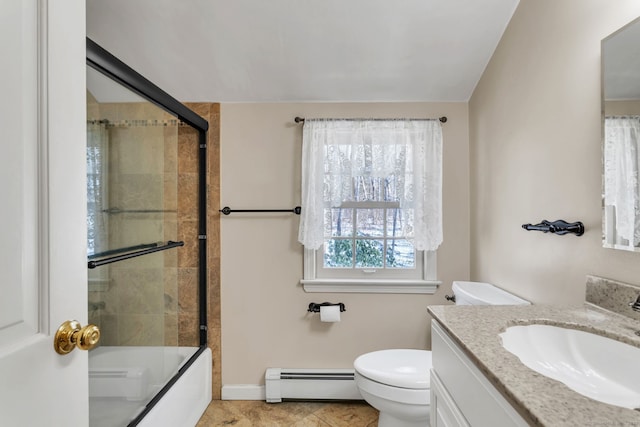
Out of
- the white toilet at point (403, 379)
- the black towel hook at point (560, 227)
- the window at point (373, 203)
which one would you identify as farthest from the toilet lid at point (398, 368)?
the black towel hook at point (560, 227)

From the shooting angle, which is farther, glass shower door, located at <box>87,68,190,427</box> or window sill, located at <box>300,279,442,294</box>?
window sill, located at <box>300,279,442,294</box>

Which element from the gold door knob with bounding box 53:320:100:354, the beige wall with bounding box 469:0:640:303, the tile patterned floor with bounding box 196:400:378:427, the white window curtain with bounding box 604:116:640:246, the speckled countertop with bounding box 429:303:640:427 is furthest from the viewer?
the tile patterned floor with bounding box 196:400:378:427

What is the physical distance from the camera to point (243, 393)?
211 centimetres

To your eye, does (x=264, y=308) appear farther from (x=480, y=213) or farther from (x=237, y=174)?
(x=480, y=213)

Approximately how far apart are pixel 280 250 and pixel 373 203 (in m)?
0.67

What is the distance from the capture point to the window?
6.69ft

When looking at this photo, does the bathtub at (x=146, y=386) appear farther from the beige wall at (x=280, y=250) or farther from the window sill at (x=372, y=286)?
the window sill at (x=372, y=286)

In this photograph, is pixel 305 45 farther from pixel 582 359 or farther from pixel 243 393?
pixel 243 393

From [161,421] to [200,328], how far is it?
0.65 m

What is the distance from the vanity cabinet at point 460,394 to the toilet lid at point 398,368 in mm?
390

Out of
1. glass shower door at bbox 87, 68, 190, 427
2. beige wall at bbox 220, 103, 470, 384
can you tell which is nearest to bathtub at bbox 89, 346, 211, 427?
glass shower door at bbox 87, 68, 190, 427

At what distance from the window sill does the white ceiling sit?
3.81 ft

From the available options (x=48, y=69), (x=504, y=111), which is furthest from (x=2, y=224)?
(x=504, y=111)

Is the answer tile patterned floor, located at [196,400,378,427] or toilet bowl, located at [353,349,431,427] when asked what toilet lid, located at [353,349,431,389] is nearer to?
toilet bowl, located at [353,349,431,427]
